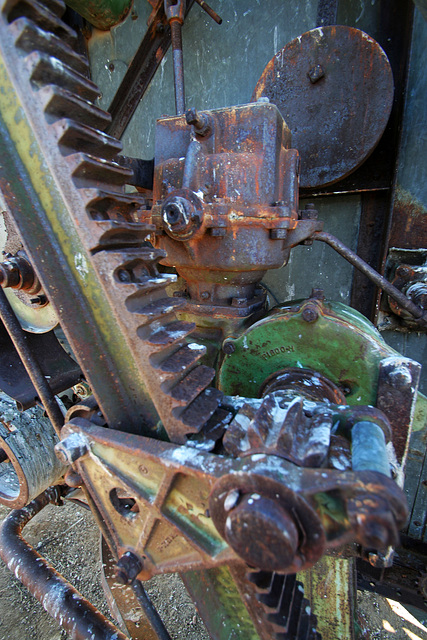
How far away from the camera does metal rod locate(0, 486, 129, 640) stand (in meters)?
1.10

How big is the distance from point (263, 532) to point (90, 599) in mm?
2028

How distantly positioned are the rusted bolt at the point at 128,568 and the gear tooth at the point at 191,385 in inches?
18.5

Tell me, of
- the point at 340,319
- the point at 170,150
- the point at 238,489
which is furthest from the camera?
the point at 170,150

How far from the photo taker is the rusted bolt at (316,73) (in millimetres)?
1824

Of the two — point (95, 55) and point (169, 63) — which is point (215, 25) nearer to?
point (169, 63)

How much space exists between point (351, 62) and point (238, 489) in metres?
2.14

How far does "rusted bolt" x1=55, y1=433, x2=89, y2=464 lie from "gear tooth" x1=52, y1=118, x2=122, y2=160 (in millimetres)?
763

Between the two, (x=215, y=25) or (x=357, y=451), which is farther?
(x=215, y=25)

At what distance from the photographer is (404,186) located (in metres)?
1.98

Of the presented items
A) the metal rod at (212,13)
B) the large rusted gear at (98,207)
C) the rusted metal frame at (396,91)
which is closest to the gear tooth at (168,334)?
the large rusted gear at (98,207)

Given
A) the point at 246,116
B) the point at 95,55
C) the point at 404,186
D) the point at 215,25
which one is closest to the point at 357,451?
the point at 246,116

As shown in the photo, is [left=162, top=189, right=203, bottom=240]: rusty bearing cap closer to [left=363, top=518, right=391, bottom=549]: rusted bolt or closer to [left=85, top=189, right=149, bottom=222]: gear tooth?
[left=85, top=189, right=149, bottom=222]: gear tooth

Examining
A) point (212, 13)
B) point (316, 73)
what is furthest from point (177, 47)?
point (316, 73)

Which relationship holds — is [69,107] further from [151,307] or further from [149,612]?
[149,612]
